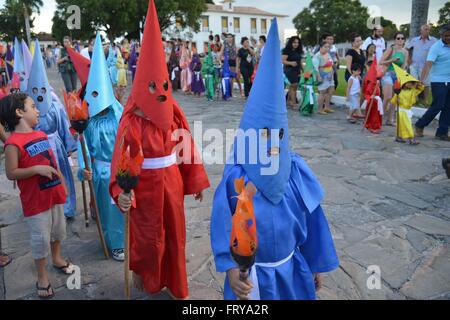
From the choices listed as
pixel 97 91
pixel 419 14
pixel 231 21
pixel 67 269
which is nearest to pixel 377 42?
pixel 419 14

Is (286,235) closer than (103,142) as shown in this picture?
Yes

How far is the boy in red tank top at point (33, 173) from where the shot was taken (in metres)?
2.91

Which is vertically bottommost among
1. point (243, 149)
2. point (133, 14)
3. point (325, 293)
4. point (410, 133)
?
point (325, 293)

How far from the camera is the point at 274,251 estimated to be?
2096mm

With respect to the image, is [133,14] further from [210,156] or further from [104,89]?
[104,89]

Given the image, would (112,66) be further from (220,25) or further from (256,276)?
Answer: (220,25)

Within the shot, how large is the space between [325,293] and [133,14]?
33104 mm

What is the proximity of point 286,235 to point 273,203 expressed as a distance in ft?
0.65

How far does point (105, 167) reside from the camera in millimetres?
3668

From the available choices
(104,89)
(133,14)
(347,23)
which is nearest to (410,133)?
(104,89)

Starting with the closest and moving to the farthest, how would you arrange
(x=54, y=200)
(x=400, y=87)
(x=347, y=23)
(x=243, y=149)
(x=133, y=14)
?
(x=243, y=149)
(x=54, y=200)
(x=400, y=87)
(x=133, y=14)
(x=347, y=23)

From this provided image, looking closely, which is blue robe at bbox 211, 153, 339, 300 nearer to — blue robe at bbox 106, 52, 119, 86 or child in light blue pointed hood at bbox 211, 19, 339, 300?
child in light blue pointed hood at bbox 211, 19, 339, 300

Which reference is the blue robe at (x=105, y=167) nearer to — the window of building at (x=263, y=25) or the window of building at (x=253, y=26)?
the window of building at (x=253, y=26)

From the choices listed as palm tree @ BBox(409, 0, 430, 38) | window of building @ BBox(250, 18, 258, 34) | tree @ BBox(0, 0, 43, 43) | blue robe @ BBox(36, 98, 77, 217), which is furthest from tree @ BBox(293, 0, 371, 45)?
blue robe @ BBox(36, 98, 77, 217)
